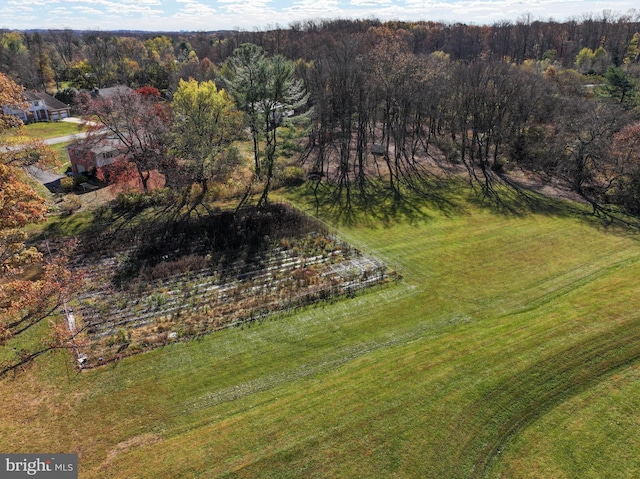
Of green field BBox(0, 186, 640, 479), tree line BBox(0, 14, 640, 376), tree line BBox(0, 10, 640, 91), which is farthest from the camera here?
tree line BBox(0, 10, 640, 91)

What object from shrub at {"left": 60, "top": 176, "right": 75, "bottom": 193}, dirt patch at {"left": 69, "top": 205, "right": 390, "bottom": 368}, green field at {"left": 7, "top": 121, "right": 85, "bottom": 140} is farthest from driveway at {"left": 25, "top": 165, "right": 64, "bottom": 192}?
green field at {"left": 7, "top": 121, "right": 85, "bottom": 140}

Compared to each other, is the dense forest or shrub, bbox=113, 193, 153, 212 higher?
the dense forest

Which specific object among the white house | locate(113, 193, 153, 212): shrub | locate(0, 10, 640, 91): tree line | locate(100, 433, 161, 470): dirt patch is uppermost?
locate(0, 10, 640, 91): tree line

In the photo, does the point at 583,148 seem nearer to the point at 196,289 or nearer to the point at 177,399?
the point at 196,289

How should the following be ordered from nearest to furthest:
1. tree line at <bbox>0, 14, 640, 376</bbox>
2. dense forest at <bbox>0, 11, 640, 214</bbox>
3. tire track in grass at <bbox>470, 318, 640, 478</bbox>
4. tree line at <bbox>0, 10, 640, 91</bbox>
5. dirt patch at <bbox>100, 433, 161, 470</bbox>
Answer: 1. dirt patch at <bbox>100, 433, 161, 470</bbox>
2. tire track in grass at <bbox>470, 318, 640, 478</bbox>
3. tree line at <bbox>0, 14, 640, 376</bbox>
4. dense forest at <bbox>0, 11, 640, 214</bbox>
5. tree line at <bbox>0, 10, 640, 91</bbox>

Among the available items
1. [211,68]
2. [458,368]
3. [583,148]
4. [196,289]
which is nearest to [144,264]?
[196,289]

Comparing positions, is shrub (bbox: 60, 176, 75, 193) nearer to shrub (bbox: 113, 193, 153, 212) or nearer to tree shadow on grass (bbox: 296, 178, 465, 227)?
shrub (bbox: 113, 193, 153, 212)

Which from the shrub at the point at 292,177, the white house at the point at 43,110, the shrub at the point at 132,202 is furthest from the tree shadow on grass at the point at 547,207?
the white house at the point at 43,110
